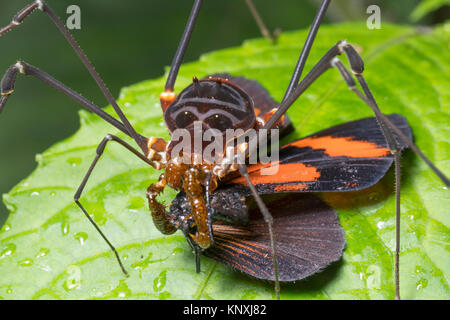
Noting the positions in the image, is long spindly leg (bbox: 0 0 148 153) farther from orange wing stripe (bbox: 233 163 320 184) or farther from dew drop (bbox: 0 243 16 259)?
dew drop (bbox: 0 243 16 259)

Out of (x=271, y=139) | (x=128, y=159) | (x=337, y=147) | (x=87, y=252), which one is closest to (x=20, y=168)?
(x=128, y=159)

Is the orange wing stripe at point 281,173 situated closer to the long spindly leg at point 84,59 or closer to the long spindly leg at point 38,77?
the long spindly leg at point 84,59

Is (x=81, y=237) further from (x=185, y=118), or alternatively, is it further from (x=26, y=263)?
(x=185, y=118)

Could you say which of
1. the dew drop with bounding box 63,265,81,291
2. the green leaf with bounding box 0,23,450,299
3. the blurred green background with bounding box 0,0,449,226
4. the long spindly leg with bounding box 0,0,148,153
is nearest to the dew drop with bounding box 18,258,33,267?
the green leaf with bounding box 0,23,450,299

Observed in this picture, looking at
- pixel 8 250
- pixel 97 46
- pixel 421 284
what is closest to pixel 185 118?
pixel 8 250

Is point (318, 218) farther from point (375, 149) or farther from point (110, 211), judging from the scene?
point (110, 211)

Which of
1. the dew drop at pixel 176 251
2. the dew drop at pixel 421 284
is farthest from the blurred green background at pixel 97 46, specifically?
the dew drop at pixel 421 284
